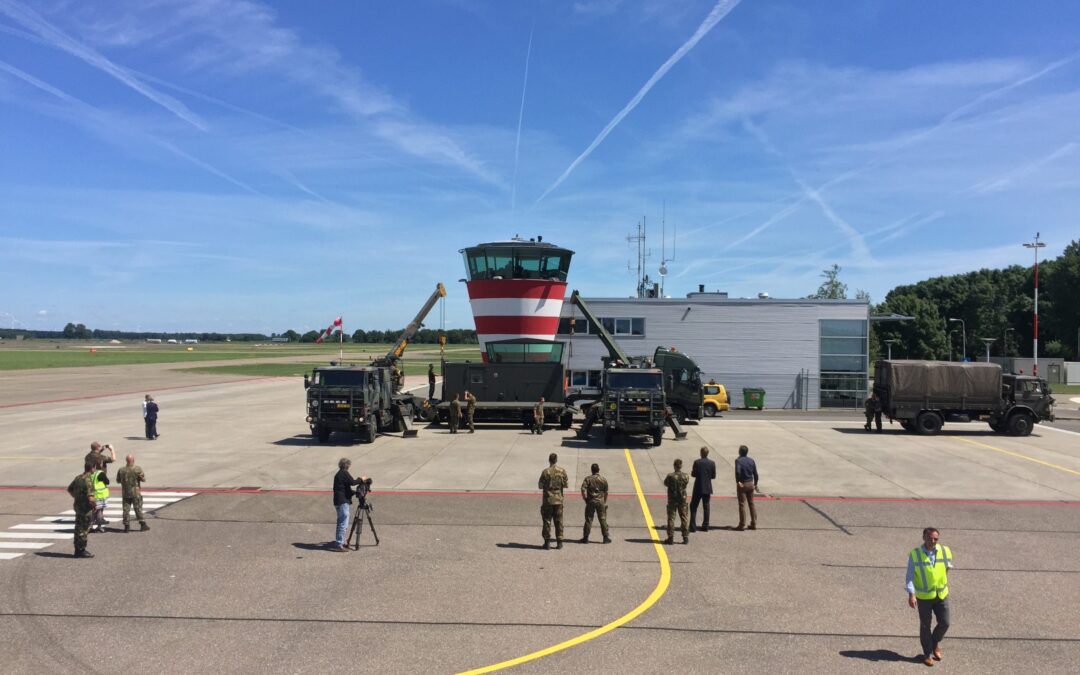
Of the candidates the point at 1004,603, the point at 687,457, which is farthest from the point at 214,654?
the point at 687,457

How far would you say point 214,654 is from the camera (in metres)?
8.66

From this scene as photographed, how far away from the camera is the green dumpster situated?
4781 centimetres

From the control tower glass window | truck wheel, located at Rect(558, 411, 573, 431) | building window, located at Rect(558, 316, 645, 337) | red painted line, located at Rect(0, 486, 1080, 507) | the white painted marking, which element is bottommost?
red painted line, located at Rect(0, 486, 1080, 507)

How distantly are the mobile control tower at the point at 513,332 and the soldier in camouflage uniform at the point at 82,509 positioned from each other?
20.7 m

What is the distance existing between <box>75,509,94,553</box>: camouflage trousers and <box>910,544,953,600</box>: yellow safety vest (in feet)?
43.5

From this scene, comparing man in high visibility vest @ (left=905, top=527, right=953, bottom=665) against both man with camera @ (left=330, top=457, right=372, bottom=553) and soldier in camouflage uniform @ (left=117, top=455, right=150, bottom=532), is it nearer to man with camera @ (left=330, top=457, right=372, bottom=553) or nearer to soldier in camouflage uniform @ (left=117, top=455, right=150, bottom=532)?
man with camera @ (left=330, top=457, right=372, bottom=553)

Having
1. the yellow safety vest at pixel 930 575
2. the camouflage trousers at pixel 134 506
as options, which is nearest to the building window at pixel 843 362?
the yellow safety vest at pixel 930 575

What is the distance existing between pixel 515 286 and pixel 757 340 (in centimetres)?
2346

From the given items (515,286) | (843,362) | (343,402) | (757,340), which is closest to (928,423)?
(843,362)

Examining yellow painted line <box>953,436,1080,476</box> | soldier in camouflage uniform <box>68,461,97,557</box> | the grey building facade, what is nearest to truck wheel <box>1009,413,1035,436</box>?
yellow painted line <box>953,436,1080,476</box>

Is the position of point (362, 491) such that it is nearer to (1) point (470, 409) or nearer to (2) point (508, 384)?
(1) point (470, 409)

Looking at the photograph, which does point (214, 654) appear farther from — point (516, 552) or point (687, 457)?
point (687, 457)

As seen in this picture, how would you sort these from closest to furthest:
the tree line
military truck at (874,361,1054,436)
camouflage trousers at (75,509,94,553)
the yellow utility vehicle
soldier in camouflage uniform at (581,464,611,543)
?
camouflage trousers at (75,509,94,553), soldier in camouflage uniform at (581,464,611,543), military truck at (874,361,1054,436), the yellow utility vehicle, the tree line

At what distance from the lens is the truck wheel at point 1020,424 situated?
104 feet
